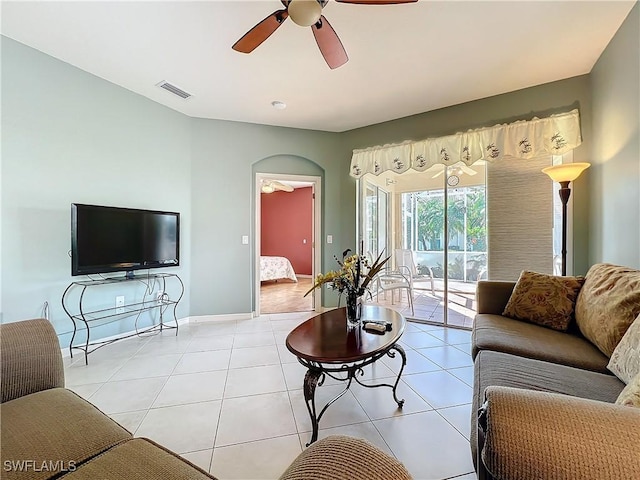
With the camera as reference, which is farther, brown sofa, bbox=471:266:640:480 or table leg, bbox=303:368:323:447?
table leg, bbox=303:368:323:447

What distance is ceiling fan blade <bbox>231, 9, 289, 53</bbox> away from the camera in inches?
71.6

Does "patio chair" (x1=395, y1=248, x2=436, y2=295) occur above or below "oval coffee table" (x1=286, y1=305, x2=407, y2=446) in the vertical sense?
above

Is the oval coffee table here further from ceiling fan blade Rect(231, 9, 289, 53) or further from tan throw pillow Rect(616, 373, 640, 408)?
ceiling fan blade Rect(231, 9, 289, 53)

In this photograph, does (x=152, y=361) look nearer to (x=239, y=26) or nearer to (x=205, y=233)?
(x=205, y=233)

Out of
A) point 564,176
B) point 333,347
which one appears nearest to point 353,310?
point 333,347

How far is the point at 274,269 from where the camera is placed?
22.7 feet

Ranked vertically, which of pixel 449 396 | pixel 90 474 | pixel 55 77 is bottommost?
pixel 449 396

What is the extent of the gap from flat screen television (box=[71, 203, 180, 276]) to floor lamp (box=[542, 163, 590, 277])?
4068mm

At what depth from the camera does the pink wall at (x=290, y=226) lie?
8094 millimetres

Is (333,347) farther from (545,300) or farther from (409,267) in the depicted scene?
(409,267)

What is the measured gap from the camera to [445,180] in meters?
3.81

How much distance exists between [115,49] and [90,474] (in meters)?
3.11

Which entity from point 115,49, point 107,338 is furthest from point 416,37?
point 107,338

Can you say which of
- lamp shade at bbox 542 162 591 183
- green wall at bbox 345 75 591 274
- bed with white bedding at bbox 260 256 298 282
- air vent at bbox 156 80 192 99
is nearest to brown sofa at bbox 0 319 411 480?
air vent at bbox 156 80 192 99
